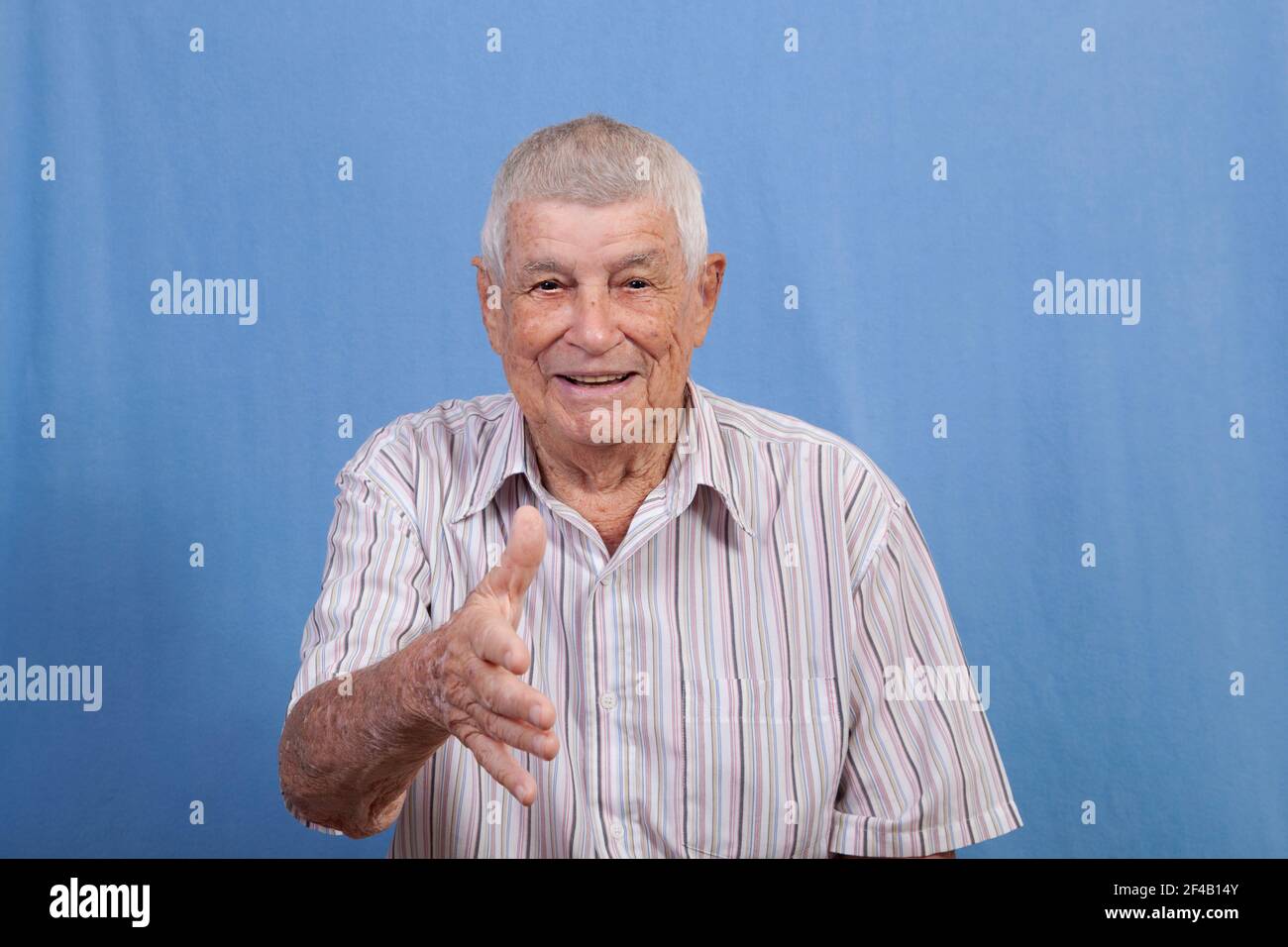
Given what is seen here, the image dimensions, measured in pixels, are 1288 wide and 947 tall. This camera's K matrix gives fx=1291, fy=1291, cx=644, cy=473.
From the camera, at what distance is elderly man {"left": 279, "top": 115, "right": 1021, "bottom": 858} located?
1498 millimetres

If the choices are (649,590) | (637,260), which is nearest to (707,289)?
(637,260)

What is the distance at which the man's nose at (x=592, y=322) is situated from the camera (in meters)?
1.50

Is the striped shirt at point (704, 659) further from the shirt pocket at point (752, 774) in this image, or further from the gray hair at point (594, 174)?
the gray hair at point (594, 174)

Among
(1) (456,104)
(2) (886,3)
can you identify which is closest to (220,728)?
(1) (456,104)

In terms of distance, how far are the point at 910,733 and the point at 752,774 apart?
0.64 feet

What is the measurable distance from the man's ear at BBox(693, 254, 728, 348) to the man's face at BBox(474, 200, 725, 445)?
0.21 feet

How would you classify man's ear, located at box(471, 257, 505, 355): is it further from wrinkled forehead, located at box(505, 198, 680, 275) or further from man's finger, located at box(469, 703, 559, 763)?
man's finger, located at box(469, 703, 559, 763)

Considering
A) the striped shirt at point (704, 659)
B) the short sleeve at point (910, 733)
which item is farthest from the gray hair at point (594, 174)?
the short sleeve at point (910, 733)

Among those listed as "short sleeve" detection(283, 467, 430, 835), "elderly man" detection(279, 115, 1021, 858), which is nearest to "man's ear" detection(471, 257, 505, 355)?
"elderly man" detection(279, 115, 1021, 858)

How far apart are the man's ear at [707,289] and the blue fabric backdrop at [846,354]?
0.59 meters

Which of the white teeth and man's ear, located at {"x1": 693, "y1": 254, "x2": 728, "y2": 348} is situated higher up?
man's ear, located at {"x1": 693, "y1": 254, "x2": 728, "y2": 348}

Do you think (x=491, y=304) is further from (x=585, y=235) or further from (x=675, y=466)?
(x=675, y=466)
